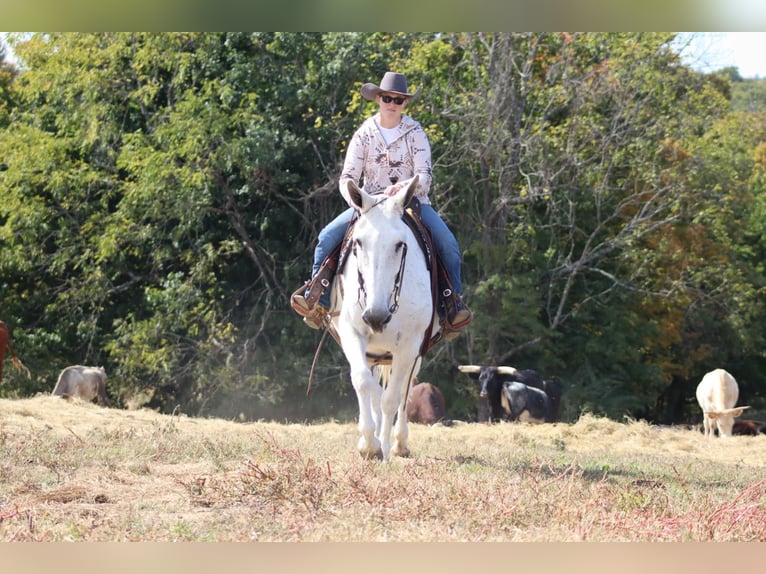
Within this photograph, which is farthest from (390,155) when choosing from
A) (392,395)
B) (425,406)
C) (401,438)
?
(425,406)

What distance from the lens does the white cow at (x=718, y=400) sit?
55.7 feet

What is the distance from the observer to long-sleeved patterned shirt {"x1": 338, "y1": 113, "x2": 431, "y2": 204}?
870 cm

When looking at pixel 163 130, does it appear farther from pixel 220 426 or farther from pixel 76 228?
pixel 220 426

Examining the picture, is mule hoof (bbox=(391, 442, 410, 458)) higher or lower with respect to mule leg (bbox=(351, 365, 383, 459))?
lower

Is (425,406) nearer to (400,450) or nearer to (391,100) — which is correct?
(400,450)

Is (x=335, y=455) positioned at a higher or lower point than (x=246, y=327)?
lower

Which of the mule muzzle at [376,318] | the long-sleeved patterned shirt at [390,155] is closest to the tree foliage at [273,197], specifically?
the long-sleeved patterned shirt at [390,155]

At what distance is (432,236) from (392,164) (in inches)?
26.5

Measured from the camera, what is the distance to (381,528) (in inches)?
208

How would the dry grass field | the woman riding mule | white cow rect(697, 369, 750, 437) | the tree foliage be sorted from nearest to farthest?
the dry grass field, the woman riding mule, white cow rect(697, 369, 750, 437), the tree foliage

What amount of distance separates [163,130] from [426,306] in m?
12.8

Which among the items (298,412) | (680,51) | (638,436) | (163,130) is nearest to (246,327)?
(298,412)

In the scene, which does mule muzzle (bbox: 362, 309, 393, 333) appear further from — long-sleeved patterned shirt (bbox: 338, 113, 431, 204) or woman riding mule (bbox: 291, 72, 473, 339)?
long-sleeved patterned shirt (bbox: 338, 113, 431, 204)

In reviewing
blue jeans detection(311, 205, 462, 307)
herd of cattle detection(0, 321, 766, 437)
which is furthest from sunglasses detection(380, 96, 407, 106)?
herd of cattle detection(0, 321, 766, 437)
